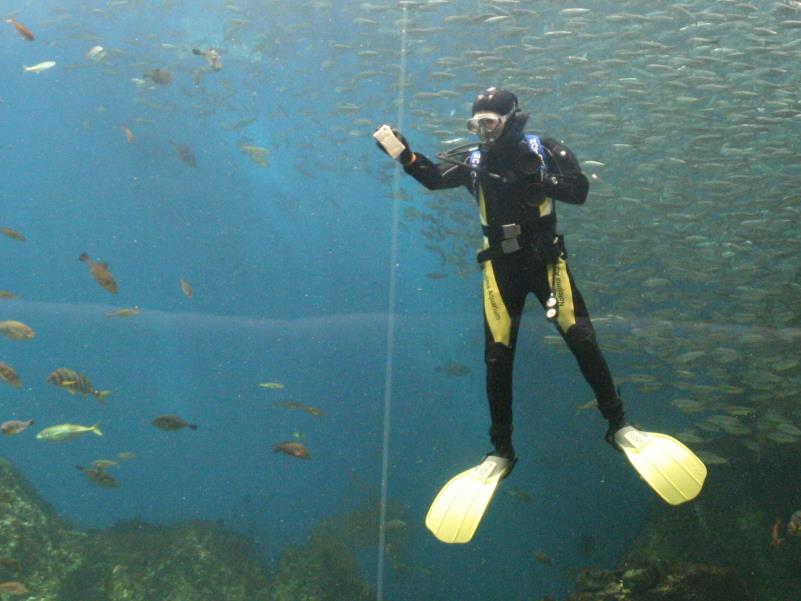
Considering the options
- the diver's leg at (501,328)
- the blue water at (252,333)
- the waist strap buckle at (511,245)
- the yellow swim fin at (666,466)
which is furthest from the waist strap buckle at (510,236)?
the blue water at (252,333)

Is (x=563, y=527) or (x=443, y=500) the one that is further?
(x=563, y=527)

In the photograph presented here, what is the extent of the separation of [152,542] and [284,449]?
17.7 ft

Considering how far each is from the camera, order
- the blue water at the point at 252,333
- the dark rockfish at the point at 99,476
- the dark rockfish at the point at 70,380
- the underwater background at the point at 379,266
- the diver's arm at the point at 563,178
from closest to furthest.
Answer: the diver's arm at the point at 563,178
the dark rockfish at the point at 70,380
the dark rockfish at the point at 99,476
the underwater background at the point at 379,266
the blue water at the point at 252,333

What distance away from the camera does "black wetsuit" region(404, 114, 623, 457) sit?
3555mm

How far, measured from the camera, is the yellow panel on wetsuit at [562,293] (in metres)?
3.66

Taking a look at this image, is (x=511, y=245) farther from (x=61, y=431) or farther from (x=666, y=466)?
(x=61, y=431)

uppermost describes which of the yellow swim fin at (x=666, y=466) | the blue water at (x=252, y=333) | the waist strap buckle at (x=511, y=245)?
the waist strap buckle at (x=511, y=245)

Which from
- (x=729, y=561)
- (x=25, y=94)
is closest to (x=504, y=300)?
(x=729, y=561)

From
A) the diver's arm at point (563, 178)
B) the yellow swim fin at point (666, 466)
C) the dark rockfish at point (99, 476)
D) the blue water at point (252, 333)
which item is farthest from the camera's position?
the blue water at point (252, 333)

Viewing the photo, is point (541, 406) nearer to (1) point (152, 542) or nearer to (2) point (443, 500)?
(1) point (152, 542)

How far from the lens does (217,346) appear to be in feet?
51.7

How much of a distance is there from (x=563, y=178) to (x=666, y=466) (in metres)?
1.60

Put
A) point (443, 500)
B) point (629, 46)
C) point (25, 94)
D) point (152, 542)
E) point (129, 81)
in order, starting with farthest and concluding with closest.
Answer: point (25, 94) < point (129, 81) < point (152, 542) < point (629, 46) < point (443, 500)

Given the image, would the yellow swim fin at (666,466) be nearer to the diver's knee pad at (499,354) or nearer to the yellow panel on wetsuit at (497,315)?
the diver's knee pad at (499,354)
